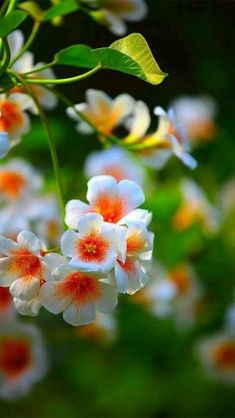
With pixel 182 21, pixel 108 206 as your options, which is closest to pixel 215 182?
pixel 182 21

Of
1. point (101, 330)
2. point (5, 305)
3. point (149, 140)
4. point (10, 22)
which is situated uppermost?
point (10, 22)

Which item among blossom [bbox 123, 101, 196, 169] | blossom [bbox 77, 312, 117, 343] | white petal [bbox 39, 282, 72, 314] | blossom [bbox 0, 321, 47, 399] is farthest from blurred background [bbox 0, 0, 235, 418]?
white petal [bbox 39, 282, 72, 314]

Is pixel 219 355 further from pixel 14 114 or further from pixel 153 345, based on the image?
pixel 14 114

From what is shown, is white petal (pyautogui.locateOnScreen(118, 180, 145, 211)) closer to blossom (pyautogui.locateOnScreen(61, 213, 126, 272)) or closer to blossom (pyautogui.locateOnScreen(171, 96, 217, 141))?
blossom (pyautogui.locateOnScreen(61, 213, 126, 272))

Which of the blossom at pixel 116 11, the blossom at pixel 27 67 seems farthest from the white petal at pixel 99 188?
the blossom at pixel 116 11

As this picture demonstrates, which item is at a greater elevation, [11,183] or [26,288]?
[26,288]

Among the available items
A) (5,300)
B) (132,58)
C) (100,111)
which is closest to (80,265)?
(132,58)
